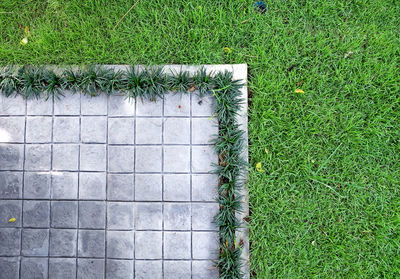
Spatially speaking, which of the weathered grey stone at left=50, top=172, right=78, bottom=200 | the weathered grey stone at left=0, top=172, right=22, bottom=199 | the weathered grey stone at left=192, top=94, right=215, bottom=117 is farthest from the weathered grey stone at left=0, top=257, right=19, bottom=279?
the weathered grey stone at left=192, top=94, right=215, bottom=117

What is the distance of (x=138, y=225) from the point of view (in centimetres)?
241

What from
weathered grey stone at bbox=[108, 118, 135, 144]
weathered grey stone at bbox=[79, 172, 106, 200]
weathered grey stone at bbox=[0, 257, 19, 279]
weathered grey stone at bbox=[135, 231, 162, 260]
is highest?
weathered grey stone at bbox=[108, 118, 135, 144]

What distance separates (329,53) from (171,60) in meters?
1.70

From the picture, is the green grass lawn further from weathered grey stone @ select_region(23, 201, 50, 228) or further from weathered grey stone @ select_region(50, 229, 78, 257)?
weathered grey stone @ select_region(50, 229, 78, 257)

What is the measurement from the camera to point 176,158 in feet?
8.04

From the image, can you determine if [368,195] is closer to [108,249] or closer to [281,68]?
[281,68]

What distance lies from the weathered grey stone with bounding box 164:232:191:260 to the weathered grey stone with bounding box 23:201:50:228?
1.23 m

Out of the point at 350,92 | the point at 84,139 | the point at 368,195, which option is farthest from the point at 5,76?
the point at 368,195

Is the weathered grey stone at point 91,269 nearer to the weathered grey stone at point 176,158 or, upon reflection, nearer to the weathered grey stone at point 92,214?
the weathered grey stone at point 92,214

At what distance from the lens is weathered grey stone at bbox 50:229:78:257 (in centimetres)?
241

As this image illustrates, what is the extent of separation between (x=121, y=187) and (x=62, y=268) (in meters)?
1.00

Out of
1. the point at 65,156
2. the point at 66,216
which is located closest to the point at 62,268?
the point at 66,216

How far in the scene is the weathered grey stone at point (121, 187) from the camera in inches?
95.7

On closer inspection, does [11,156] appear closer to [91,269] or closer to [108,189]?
[108,189]
